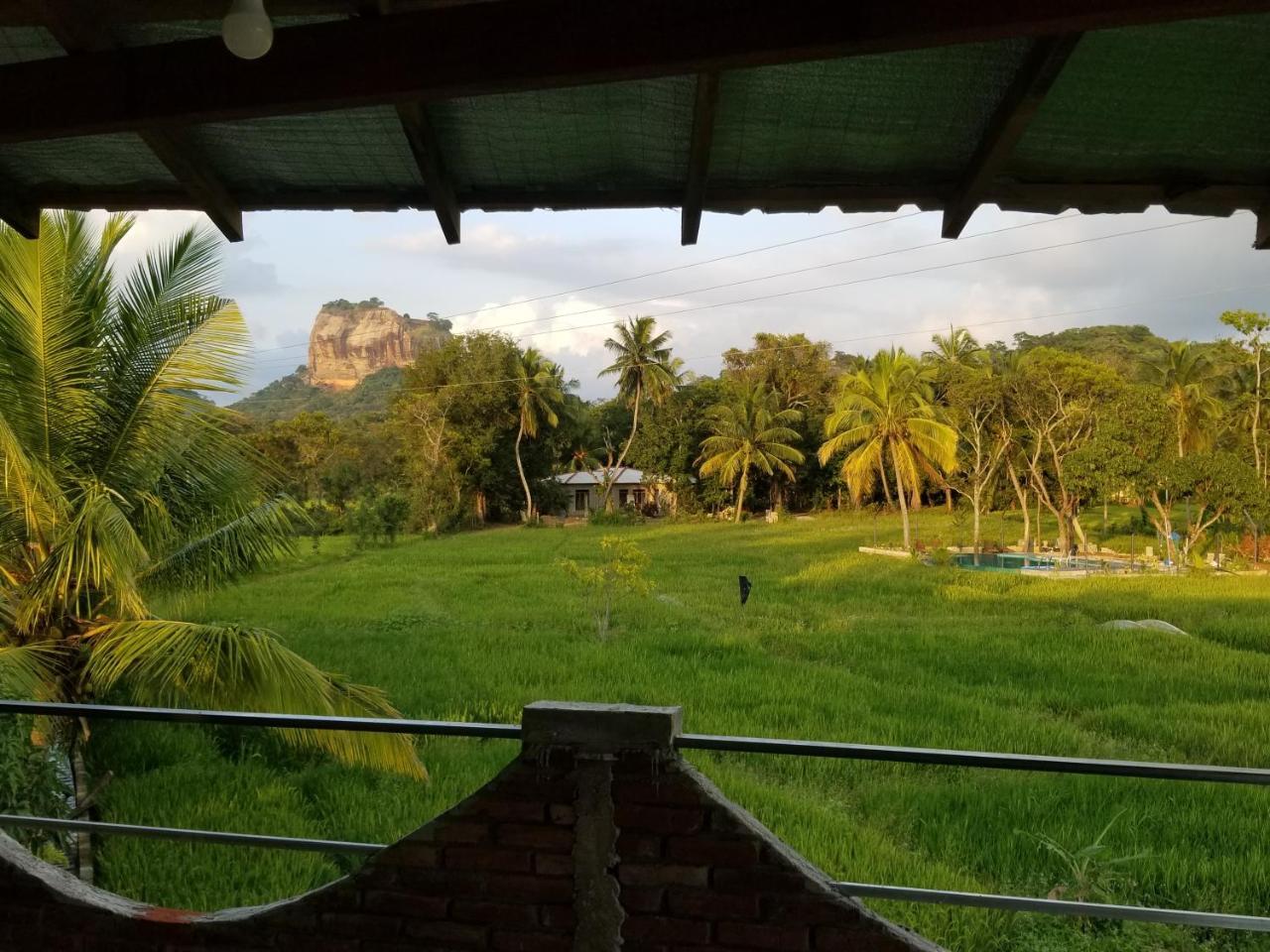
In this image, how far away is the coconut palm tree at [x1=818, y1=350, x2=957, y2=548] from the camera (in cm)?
1858

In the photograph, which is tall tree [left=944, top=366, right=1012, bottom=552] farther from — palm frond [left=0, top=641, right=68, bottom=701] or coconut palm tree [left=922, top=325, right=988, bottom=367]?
palm frond [left=0, top=641, right=68, bottom=701]

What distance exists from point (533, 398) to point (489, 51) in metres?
24.0

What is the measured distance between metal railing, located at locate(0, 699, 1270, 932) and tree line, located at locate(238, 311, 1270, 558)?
47.8 feet

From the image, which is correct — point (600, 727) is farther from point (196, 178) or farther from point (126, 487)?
point (126, 487)

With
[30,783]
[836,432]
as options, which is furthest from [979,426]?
[30,783]

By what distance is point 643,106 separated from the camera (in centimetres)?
171

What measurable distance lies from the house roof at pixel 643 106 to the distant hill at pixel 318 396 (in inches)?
1831

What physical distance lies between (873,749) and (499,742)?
570cm

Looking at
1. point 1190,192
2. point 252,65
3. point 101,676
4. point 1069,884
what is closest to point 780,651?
point 1069,884

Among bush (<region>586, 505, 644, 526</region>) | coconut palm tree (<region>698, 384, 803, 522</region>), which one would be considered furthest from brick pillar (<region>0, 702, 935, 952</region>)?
bush (<region>586, 505, 644, 526</region>)

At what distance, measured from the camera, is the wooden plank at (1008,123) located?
141cm

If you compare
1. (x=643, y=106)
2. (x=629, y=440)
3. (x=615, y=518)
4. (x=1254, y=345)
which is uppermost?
(x=1254, y=345)

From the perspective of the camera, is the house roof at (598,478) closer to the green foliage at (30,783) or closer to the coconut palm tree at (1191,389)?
the coconut palm tree at (1191,389)

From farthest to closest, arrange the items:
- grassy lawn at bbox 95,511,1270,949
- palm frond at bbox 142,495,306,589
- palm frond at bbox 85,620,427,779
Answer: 1. palm frond at bbox 142,495,306,589
2. grassy lawn at bbox 95,511,1270,949
3. palm frond at bbox 85,620,427,779
